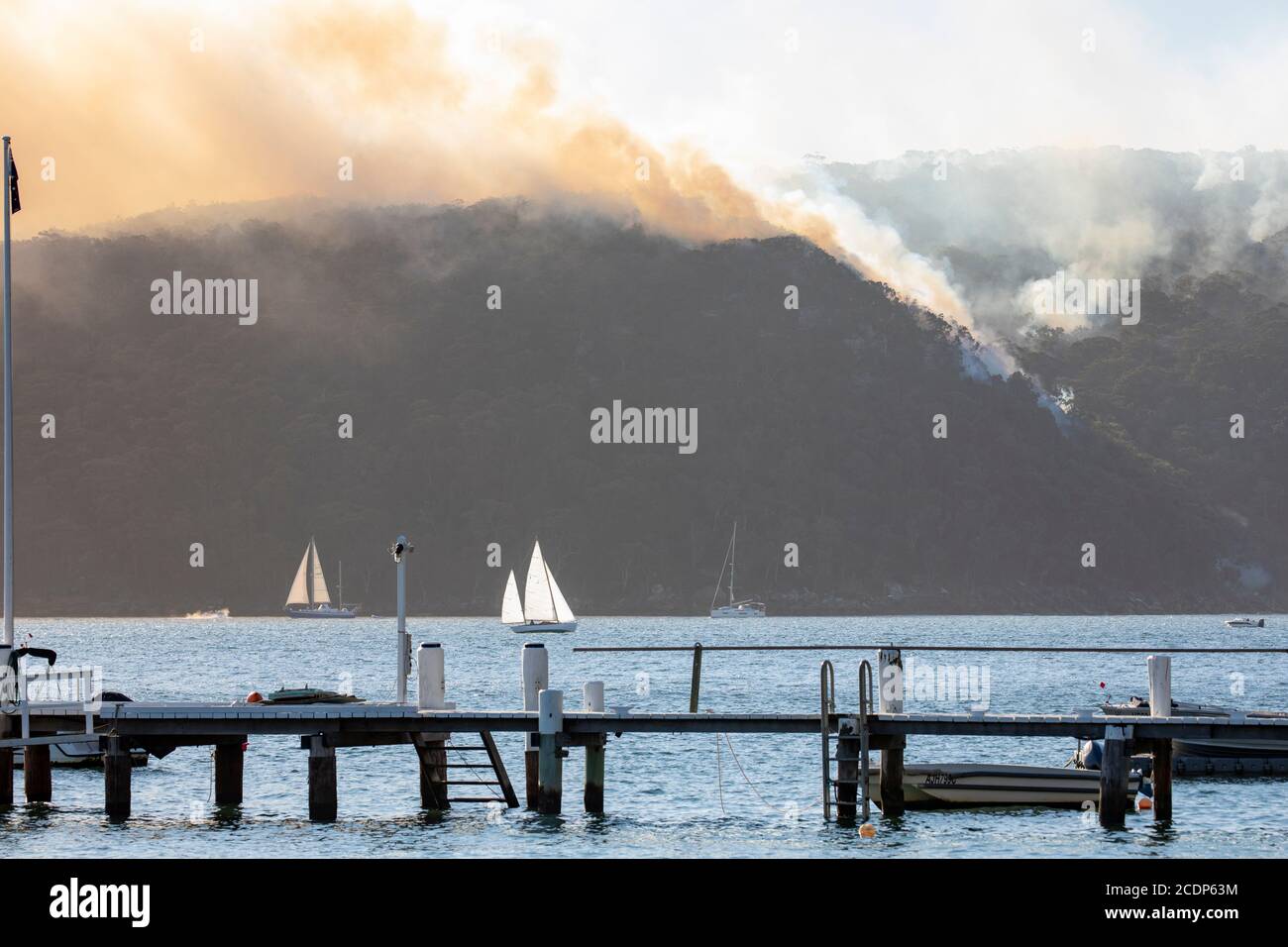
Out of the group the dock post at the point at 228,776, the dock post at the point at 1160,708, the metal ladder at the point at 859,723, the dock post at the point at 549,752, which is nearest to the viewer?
the metal ladder at the point at 859,723

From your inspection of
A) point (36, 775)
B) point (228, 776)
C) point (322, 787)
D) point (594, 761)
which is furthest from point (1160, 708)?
point (36, 775)

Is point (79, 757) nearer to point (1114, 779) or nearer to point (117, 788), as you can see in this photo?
point (117, 788)

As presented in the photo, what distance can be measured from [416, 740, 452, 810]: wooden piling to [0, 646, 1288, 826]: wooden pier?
714 millimetres

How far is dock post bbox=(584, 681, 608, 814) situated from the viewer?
3638 centimetres

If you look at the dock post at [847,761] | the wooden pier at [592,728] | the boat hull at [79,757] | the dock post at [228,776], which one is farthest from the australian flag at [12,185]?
the dock post at [847,761]

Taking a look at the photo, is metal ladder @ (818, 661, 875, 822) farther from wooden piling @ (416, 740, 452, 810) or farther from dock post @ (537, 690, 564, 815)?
wooden piling @ (416, 740, 452, 810)

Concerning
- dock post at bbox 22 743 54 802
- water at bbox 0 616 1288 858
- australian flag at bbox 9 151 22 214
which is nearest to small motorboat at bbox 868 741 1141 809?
water at bbox 0 616 1288 858

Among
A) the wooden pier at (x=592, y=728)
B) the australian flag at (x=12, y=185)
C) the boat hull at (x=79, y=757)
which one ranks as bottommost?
the boat hull at (x=79, y=757)

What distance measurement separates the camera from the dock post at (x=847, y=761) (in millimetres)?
34125

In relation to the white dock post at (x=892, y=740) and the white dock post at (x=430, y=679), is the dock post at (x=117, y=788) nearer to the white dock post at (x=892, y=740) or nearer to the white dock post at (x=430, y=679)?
the white dock post at (x=430, y=679)

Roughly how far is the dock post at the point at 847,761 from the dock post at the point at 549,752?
18.2ft
